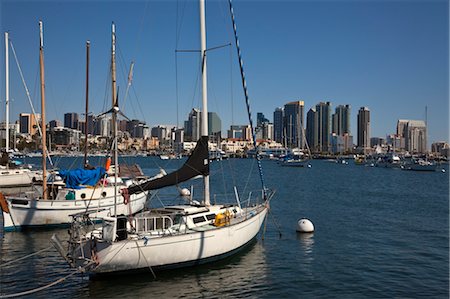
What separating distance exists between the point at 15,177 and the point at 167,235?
146 ft

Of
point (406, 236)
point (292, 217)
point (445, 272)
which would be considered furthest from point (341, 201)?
→ point (445, 272)

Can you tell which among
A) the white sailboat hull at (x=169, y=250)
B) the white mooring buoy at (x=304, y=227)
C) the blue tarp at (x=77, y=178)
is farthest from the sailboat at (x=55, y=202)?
the white mooring buoy at (x=304, y=227)

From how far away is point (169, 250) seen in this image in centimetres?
1778

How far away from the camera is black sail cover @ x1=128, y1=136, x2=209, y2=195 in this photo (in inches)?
810

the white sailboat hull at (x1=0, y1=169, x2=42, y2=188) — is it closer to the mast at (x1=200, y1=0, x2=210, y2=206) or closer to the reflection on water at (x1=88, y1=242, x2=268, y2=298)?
the mast at (x1=200, y1=0, x2=210, y2=206)

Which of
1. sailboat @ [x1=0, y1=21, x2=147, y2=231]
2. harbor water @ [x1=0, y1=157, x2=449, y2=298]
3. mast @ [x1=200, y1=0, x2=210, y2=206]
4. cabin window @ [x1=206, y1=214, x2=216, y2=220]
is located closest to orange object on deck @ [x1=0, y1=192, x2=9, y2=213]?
sailboat @ [x1=0, y1=21, x2=147, y2=231]

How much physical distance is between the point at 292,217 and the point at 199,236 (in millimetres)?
16784

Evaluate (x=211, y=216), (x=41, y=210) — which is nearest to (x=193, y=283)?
(x=211, y=216)

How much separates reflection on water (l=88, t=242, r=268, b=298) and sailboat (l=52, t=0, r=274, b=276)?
0.39m

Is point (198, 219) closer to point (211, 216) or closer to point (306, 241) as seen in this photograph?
point (211, 216)

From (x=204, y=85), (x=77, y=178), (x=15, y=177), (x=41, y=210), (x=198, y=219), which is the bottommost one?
(x=41, y=210)

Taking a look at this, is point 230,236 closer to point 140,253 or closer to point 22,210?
point 140,253

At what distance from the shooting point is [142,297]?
16.1 m

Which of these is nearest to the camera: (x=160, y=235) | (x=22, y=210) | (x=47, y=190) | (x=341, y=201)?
(x=160, y=235)
